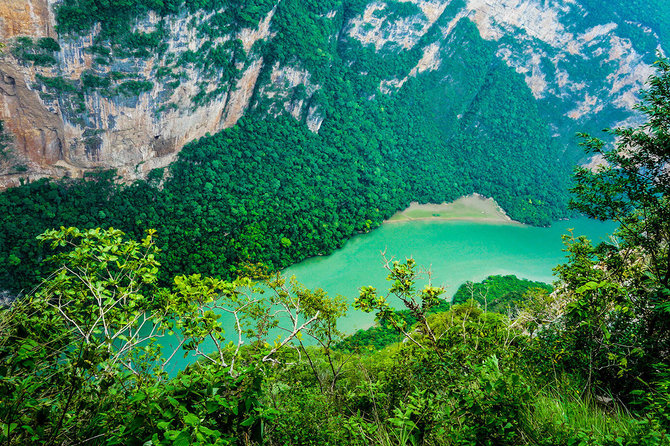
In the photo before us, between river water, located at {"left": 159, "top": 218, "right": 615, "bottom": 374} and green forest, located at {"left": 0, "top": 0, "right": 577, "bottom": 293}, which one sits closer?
green forest, located at {"left": 0, "top": 0, "right": 577, "bottom": 293}

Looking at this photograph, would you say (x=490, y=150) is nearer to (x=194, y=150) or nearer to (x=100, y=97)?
(x=194, y=150)

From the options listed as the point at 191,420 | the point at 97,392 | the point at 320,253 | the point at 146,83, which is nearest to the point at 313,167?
the point at 320,253

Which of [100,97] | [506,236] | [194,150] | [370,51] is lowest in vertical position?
[506,236]

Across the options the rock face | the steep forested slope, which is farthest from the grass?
the rock face

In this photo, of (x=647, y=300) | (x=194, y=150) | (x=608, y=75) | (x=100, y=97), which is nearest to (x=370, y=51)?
(x=194, y=150)

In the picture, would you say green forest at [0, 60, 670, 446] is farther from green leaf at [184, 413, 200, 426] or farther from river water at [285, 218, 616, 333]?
river water at [285, 218, 616, 333]

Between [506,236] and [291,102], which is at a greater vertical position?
[291,102]
